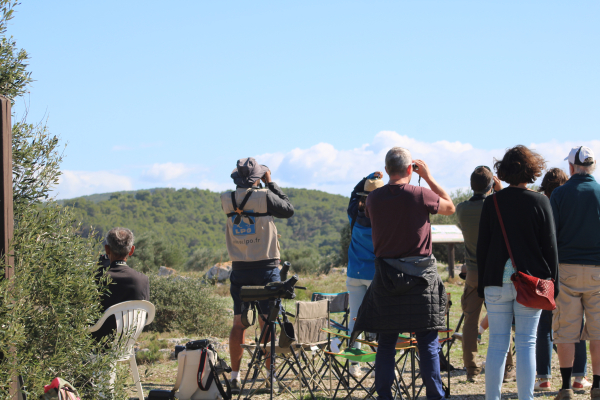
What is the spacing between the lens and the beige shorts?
13.3 ft

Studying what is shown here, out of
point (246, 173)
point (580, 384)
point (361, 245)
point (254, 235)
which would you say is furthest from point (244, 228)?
point (580, 384)

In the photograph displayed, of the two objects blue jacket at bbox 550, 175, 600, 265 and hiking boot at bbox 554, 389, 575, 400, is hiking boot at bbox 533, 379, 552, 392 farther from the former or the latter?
blue jacket at bbox 550, 175, 600, 265

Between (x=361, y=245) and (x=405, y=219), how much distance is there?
→ 1499mm

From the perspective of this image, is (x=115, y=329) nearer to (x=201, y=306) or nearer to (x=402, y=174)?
(x=402, y=174)

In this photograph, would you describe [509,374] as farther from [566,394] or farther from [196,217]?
[196,217]

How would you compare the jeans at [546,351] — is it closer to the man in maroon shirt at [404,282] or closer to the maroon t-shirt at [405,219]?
the man in maroon shirt at [404,282]

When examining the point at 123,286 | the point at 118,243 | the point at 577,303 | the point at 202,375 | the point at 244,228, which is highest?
the point at 244,228

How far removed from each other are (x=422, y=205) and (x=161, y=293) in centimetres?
614

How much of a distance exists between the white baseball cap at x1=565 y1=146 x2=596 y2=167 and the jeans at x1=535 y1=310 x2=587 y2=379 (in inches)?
49.9

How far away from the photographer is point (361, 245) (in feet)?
16.6

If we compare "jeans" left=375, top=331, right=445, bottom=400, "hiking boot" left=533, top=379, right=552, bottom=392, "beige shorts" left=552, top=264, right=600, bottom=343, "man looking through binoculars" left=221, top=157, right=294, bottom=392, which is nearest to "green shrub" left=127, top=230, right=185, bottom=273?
"man looking through binoculars" left=221, top=157, right=294, bottom=392

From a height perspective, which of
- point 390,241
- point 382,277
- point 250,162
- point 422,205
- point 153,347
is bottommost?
point 153,347

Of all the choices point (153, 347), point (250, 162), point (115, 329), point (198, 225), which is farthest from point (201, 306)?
point (198, 225)

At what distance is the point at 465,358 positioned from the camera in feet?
16.5
